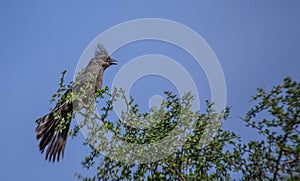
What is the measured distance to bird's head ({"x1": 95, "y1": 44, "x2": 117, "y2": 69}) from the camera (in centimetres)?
825

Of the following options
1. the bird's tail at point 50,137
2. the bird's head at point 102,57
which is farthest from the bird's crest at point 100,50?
the bird's tail at point 50,137

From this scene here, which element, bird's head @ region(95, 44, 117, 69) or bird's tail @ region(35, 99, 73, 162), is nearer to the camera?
bird's tail @ region(35, 99, 73, 162)

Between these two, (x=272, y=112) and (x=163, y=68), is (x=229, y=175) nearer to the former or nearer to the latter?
(x=272, y=112)

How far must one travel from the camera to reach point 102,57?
27.5 feet

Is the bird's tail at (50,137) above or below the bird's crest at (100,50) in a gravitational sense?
below

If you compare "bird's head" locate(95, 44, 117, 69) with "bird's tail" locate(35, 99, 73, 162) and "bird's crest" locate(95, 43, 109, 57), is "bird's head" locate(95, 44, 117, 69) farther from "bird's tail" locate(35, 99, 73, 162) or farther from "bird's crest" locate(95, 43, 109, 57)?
"bird's tail" locate(35, 99, 73, 162)

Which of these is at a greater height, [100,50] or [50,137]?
[100,50]

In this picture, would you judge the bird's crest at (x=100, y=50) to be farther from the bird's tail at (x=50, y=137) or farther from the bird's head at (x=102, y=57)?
the bird's tail at (x=50, y=137)

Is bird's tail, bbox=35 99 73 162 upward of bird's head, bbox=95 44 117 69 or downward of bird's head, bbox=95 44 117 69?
downward

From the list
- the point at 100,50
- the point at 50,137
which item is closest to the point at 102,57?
the point at 100,50

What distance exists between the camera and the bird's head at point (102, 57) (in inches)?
325

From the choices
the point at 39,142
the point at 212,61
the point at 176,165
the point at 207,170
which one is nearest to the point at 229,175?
the point at 207,170

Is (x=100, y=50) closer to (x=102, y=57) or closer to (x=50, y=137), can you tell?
(x=102, y=57)

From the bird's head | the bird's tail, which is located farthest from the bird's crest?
the bird's tail
